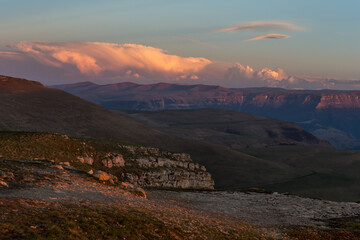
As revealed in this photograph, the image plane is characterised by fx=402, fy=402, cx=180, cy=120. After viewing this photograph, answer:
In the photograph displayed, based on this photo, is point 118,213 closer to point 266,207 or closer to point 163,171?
point 266,207

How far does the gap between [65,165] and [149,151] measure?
1752 inches

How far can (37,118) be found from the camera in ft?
602

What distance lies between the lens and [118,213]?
2828cm

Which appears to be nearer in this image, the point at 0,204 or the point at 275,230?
the point at 0,204

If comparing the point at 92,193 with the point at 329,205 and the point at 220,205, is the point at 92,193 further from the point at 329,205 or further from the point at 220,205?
the point at 329,205

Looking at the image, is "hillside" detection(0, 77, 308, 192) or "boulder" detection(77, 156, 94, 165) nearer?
"boulder" detection(77, 156, 94, 165)

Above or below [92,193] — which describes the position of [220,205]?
below

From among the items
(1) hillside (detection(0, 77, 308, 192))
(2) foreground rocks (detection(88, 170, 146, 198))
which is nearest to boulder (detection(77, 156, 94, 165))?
(2) foreground rocks (detection(88, 170, 146, 198))

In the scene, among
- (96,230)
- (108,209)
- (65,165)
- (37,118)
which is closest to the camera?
(96,230)

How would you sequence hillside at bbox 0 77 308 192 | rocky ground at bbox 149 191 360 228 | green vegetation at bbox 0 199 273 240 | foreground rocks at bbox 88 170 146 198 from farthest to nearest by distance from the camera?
1. hillside at bbox 0 77 308 192
2. rocky ground at bbox 149 191 360 228
3. foreground rocks at bbox 88 170 146 198
4. green vegetation at bbox 0 199 273 240

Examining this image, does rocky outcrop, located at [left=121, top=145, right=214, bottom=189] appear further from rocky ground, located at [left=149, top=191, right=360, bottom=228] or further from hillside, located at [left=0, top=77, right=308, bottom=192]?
hillside, located at [left=0, top=77, right=308, bottom=192]

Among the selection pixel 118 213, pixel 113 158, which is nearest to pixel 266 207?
pixel 118 213

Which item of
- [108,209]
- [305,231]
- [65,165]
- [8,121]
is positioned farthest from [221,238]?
[8,121]

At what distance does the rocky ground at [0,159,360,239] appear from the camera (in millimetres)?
23866
